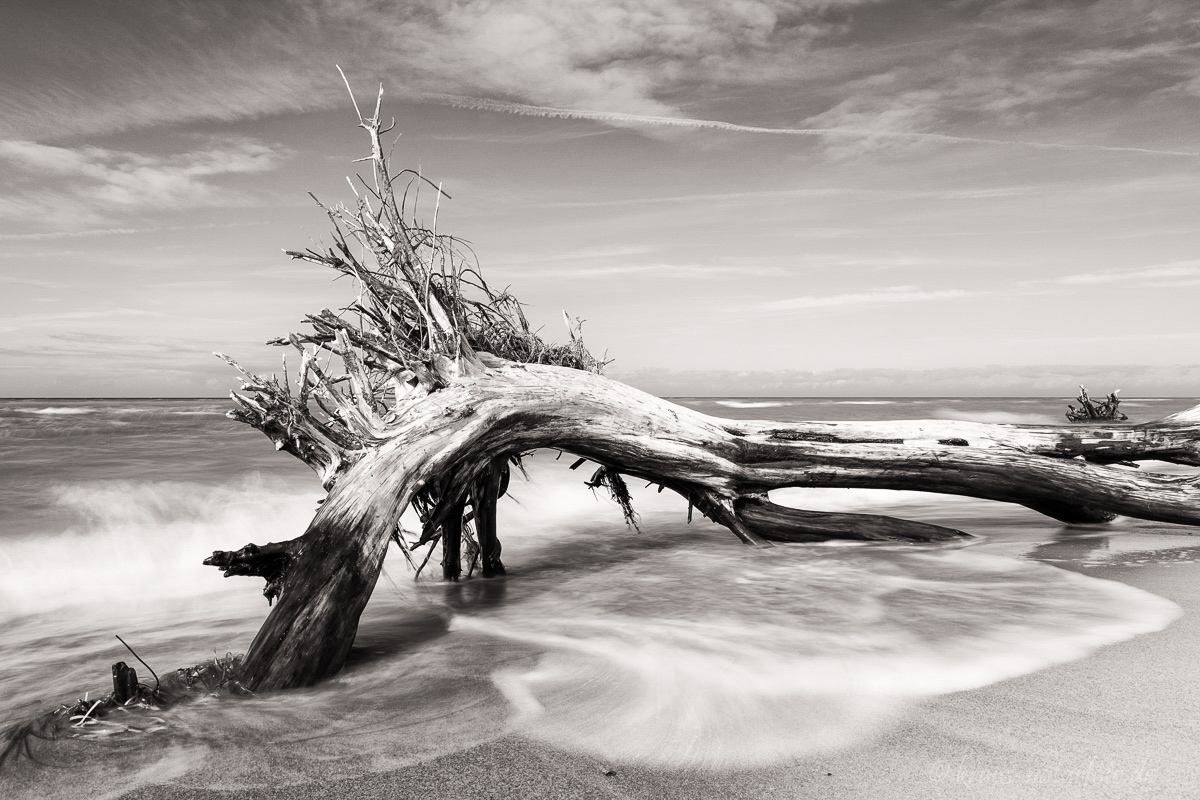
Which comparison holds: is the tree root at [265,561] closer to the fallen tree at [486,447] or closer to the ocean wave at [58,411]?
the fallen tree at [486,447]

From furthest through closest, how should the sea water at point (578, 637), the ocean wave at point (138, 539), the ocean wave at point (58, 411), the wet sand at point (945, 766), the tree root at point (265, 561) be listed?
the ocean wave at point (58, 411), the ocean wave at point (138, 539), the tree root at point (265, 561), the sea water at point (578, 637), the wet sand at point (945, 766)

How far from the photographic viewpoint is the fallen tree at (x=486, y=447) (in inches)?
150

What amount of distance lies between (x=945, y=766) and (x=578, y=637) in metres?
2.10

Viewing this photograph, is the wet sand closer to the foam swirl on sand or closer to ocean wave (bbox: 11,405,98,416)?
the foam swirl on sand

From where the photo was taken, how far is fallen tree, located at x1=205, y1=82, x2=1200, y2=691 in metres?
3.81

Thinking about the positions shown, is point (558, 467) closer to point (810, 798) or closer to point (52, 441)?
point (810, 798)

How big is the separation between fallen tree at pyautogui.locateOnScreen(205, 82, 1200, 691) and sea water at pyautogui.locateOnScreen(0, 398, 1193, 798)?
1.22ft

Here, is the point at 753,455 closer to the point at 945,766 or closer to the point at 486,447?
the point at 486,447

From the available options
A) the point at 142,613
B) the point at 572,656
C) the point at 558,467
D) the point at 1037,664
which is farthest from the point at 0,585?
the point at 558,467

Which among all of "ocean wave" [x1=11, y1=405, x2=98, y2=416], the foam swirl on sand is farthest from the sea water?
"ocean wave" [x1=11, y1=405, x2=98, y2=416]

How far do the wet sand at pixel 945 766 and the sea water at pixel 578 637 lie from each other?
96 millimetres

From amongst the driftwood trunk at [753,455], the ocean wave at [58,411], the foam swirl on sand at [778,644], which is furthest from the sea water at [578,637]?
the ocean wave at [58,411]

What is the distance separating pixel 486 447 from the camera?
16.2 ft

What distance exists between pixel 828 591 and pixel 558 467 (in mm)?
8650
